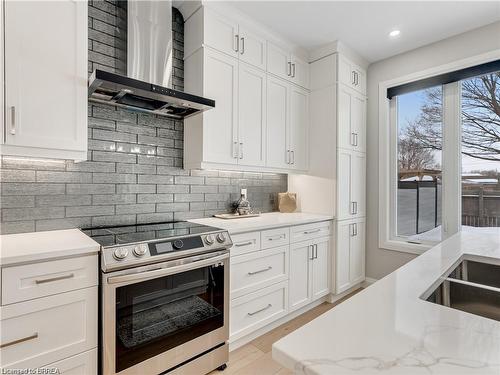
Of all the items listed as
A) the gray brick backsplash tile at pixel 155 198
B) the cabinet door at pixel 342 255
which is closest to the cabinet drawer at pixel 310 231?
the cabinet door at pixel 342 255

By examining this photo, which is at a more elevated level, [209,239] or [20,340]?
[209,239]

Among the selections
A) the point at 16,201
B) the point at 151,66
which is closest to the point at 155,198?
the point at 16,201

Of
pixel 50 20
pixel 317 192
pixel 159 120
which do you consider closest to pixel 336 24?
pixel 317 192

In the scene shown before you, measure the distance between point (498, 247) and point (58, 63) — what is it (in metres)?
2.79

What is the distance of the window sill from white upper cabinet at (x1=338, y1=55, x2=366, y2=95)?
1.84 metres

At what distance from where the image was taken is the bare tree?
2.77 meters

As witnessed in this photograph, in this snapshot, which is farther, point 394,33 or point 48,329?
point 394,33

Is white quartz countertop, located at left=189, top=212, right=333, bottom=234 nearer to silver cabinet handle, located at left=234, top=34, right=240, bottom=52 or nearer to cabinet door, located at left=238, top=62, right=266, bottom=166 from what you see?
cabinet door, located at left=238, top=62, right=266, bottom=166

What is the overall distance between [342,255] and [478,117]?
198cm

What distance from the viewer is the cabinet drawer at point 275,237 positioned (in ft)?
7.64

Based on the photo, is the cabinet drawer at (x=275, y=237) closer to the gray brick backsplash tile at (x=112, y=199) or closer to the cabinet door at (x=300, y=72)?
the gray brick backsplash tile at (x=112, y=199)

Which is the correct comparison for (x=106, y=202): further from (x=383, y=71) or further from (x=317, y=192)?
(x=383, y=71)

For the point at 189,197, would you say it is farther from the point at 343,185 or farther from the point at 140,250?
the point at 343,185

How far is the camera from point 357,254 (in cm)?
336
